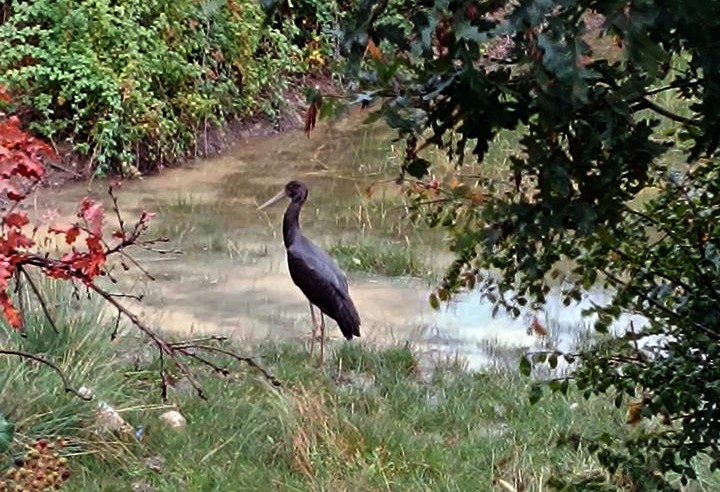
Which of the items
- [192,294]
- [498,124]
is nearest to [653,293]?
[498,124]

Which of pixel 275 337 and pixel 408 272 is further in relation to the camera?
pixel 408 272

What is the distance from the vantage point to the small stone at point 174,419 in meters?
5.07

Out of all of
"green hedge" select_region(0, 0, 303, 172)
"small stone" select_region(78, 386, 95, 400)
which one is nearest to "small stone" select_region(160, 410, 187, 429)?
"small stone" select_region(78, 386, 95, 400)

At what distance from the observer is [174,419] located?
5109 millimetres

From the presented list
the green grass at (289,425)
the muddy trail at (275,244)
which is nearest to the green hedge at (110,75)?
the muddy trail at (275,244)

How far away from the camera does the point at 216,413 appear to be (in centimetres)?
525

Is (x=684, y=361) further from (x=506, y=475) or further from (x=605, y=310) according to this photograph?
(x=506, y=475)

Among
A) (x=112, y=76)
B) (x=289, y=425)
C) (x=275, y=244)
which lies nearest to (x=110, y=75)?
(x=112, y=76)

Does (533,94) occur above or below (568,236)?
above

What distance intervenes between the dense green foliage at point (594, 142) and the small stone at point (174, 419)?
220 centimetres

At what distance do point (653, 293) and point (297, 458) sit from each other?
2.27 metres

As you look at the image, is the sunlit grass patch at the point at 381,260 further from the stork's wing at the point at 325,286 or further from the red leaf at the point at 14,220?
the red leaf at the point at 14,220

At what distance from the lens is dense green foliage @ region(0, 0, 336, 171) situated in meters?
10.1

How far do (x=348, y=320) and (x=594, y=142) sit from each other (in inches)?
173
